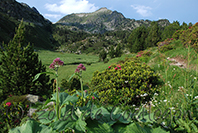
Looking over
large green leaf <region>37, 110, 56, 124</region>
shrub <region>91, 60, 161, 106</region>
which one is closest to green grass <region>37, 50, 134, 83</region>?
shrub <region>91, 60, 161, 106</region>

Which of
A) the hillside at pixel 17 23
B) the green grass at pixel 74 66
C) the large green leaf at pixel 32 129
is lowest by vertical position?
the green grass at pixel 74 66

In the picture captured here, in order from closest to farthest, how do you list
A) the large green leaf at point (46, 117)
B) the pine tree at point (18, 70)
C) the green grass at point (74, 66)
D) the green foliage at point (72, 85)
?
the large green leaf at point (46, 117) → the pine tree at point (18, 70) → the green foliage at point (72, 85) → the green grass at point (74, 66)

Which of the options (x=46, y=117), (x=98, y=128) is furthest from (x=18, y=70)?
(x=98, y=128)

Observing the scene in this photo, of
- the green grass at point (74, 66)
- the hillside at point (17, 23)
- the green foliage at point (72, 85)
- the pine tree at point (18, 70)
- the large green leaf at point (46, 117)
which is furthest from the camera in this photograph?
the hillside at point (17, 23)

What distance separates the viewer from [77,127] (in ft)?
3.29

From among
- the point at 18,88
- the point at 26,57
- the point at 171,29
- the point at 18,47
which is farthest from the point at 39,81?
the point at 171,29

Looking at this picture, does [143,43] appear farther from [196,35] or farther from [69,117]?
[69,117]

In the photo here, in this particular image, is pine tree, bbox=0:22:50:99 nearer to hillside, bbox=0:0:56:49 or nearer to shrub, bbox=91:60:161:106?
shrub, bbox=91:60:161:106

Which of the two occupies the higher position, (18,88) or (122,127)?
(122,127)

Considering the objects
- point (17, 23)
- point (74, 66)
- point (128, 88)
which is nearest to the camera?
point (128, 88)

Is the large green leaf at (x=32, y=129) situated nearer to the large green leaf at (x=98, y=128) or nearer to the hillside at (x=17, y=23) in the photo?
the large green leaf at (x=98, y=128)

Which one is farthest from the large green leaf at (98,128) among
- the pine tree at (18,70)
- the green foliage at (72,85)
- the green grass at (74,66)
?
the green grass at (74,66)

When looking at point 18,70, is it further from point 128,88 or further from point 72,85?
point 128,88

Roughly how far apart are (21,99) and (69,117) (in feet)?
14.5
